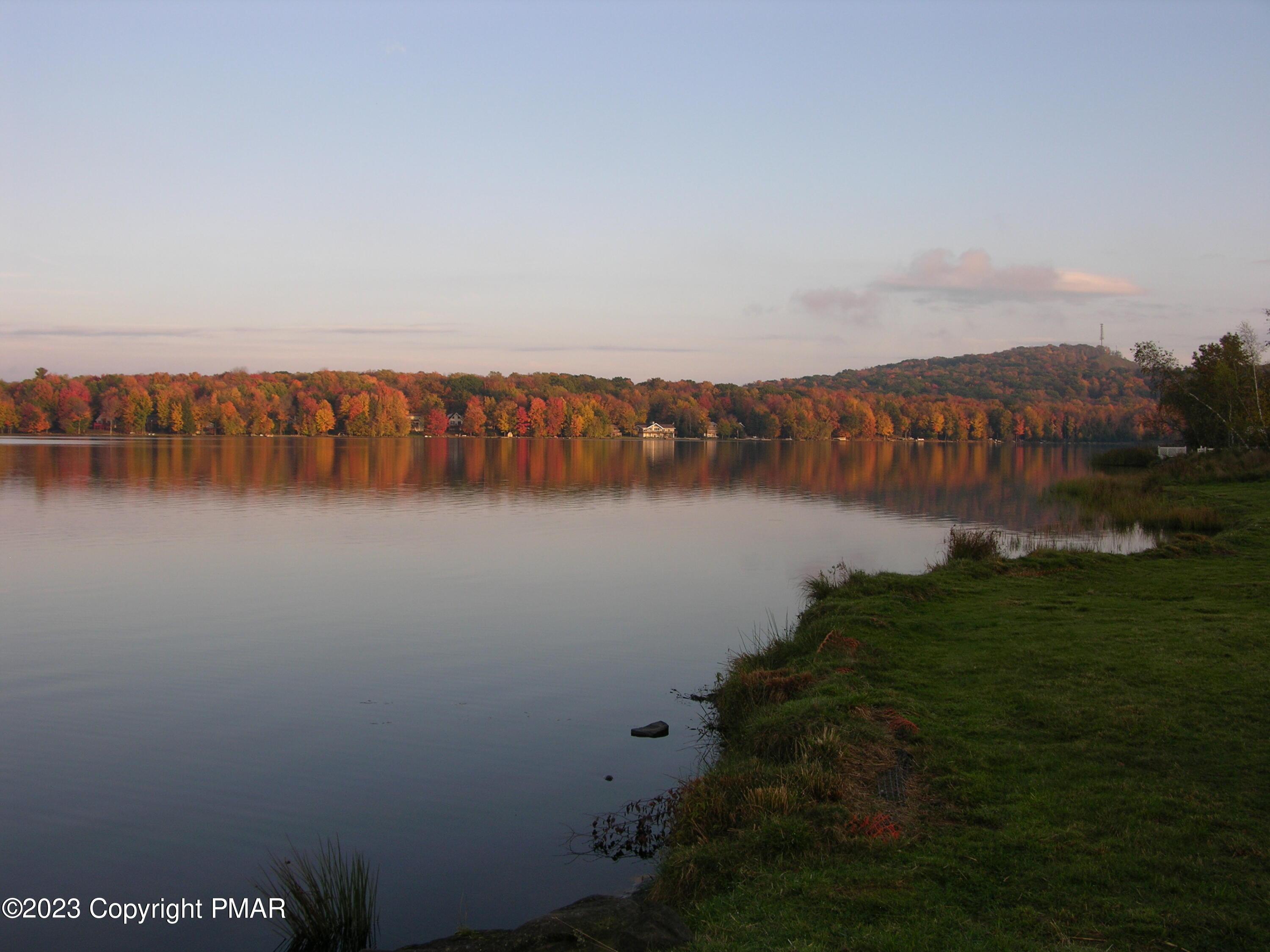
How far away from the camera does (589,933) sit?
16.5ft

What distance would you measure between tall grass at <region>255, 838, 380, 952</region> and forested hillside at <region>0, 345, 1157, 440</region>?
483 ft

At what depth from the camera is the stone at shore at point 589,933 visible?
16.2 feet

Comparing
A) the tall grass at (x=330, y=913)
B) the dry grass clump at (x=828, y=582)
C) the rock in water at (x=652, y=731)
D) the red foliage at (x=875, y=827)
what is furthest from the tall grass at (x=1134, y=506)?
the tall grass at (x=330, y=913)

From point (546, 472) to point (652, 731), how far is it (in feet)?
177

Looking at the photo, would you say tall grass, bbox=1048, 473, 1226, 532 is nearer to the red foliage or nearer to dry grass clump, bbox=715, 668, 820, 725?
dry grass clump, bbox=715, 668, 820, 725

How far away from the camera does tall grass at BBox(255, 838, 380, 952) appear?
20.8 ft

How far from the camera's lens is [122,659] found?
1383cm

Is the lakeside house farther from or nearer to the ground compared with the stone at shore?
farther from the ground

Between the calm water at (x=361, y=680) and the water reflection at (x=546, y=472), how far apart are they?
6.75 m

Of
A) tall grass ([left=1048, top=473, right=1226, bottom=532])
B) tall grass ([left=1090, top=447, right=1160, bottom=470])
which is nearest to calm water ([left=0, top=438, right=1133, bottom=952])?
tall grass ([left=1048, top=473, right=1226, bottom=532])

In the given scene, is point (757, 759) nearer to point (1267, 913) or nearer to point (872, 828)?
point (872, 828)

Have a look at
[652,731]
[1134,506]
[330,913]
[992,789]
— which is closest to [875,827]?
[992,789]

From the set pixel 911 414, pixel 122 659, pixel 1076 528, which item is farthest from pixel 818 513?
pixel 911 414

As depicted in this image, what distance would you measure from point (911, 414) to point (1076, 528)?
160 metres
